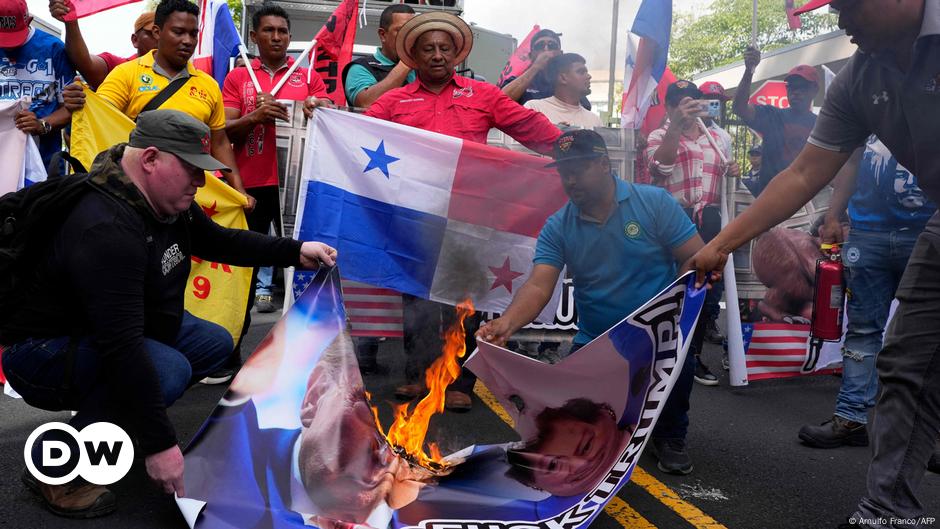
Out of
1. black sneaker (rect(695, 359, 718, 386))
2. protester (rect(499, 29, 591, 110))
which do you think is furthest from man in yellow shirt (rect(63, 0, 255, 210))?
black sneaker (rect(695, 359, 718, 386))

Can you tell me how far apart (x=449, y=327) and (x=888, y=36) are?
3023mm

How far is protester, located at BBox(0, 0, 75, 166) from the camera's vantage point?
198 inches

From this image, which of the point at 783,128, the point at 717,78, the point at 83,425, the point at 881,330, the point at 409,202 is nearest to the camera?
the point at 83,425

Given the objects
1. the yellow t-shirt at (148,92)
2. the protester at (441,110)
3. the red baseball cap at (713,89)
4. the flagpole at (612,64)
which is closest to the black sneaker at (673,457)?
the protester at (441,110)

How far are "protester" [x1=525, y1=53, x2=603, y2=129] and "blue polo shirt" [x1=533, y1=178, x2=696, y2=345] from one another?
2.72 metres

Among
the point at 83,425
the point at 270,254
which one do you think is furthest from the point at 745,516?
the point at 83,425

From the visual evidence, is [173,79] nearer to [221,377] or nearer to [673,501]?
[221,377]

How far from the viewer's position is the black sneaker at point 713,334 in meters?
6.85

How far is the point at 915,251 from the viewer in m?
2.97

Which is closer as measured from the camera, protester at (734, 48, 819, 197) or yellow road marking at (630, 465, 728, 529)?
yellow road marking at (630, 465, 728, 529)

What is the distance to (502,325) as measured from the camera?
3553 millimetres

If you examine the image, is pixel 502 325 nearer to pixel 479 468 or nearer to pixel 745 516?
pixel 479 468

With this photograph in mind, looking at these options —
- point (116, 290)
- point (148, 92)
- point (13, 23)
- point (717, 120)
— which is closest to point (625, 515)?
point (116, 290)

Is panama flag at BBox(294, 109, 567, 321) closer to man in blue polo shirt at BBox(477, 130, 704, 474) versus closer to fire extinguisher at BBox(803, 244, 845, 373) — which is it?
man in blue polo shirt at BBox(477, 130, 704, 474)
